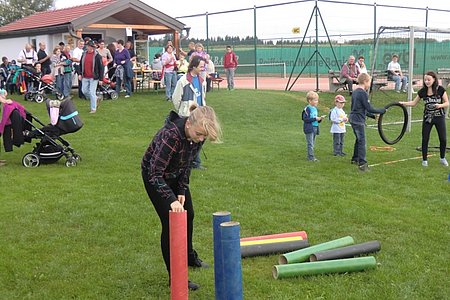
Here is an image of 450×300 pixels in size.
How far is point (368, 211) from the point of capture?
23.8 ft

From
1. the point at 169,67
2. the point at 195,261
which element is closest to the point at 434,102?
the point at 195,261

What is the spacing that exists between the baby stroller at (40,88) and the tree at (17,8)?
39420mm

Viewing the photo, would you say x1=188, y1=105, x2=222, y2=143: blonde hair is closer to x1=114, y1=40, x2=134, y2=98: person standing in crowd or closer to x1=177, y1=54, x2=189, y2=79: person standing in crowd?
x1=177, y1=54, x2=189, y2=79: person standing in crowd

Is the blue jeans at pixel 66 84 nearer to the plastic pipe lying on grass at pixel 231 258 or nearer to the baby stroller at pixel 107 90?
the baby stroller at pixel 107 90

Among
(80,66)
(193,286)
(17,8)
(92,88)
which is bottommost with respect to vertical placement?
(193,286)

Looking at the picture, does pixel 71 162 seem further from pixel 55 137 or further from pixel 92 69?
pixel 92 69

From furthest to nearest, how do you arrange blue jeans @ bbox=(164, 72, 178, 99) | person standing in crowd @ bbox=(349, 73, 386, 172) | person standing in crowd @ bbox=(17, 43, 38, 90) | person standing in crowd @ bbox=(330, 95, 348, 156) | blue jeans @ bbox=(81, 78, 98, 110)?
person standing in crowd @ bbox=(17, 43, 38, 90), blue jeans @ bbox=(164, 72, 178, 99), blue jeans @ bbox=(81, 78, 98, 110), person standing in crowd @ bbox=(330, 95, 348, 156), person standing in crowd @ bbox=(349, 73, 386, 172)

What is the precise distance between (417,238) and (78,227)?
3.91 meters

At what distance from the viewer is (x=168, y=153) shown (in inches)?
172

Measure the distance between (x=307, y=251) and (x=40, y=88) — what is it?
14.8 metres

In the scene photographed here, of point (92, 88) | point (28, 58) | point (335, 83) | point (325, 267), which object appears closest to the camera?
point (325, 267)

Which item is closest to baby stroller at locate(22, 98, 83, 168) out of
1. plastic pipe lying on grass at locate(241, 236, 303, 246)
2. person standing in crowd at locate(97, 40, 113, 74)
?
Result: plastic pipe lying on grass at locate(241, 236, 303, 246)

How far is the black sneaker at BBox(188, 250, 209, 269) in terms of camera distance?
5371mm

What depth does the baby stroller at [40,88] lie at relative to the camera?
712 inches
